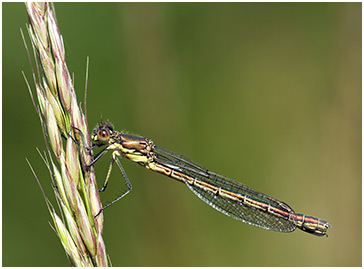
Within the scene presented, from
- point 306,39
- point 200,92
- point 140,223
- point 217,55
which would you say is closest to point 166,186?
point 140,223

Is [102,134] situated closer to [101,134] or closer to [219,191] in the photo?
[101,134]

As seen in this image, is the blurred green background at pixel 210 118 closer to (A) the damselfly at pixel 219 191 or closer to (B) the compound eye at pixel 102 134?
(A) the damselfly at pixel 219 191

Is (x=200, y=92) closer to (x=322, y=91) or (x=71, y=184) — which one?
(x=322, y=91)

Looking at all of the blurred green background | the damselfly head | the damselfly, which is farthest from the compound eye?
the blurred green background

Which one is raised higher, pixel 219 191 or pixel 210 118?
pixel 210 118

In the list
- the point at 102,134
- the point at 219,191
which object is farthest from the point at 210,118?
the point at 102,134

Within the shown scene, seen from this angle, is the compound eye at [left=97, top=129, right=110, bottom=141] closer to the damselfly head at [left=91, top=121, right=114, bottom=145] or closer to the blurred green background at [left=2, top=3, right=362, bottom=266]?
the damselfly head at [left=91, top=121, right=114, bottom=145]
